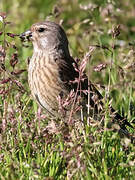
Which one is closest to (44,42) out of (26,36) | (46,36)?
(46,36)

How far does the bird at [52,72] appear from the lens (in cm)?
394

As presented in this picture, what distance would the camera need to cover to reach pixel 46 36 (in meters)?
4.24

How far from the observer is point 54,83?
155 inches

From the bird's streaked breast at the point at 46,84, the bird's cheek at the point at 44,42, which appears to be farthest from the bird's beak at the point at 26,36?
the bird's streaked breast at the point at 46,84

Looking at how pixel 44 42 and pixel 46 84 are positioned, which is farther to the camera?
pixel 44 42

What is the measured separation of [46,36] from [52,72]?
0.41 meters

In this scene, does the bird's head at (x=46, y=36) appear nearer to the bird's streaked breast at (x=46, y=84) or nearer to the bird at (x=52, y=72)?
the bird at (x=52, y=72)

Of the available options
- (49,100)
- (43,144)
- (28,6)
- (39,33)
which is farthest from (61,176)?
(28,6)

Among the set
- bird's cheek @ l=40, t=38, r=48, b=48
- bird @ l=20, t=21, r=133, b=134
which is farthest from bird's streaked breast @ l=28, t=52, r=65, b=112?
bird's cheek @ l=40, t=38, r=48, b=48

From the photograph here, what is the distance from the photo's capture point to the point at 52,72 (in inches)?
157

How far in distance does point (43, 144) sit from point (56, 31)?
1.19 meters

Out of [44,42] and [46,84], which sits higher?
[44,42]

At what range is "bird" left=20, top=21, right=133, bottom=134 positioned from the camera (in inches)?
155

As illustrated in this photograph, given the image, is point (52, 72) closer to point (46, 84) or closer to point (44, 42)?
point (46, 84)
